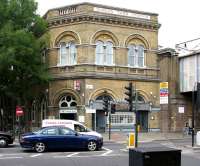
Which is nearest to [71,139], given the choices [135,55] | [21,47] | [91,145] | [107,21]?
[91,145]

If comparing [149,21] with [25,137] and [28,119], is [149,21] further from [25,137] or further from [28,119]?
[25,137]

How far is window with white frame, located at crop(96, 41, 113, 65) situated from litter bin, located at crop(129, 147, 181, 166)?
119 feet

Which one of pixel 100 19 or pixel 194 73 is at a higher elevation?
pixel 100 19

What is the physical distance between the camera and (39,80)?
1601 inches

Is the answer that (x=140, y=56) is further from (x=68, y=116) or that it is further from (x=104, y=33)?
(x=68, y=116)

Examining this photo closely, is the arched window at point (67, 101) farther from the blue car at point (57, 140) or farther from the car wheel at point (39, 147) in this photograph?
the car wheel at point (39, 147)

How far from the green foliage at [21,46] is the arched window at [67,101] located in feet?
9.62

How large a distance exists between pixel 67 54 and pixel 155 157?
37421 mm

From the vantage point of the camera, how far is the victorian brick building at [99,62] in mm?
42312

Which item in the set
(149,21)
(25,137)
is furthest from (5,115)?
(25,137)

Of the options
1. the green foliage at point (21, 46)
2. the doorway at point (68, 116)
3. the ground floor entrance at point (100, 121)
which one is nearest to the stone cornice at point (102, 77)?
the green foliage at point (21, 46)

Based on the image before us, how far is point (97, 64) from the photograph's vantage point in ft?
141

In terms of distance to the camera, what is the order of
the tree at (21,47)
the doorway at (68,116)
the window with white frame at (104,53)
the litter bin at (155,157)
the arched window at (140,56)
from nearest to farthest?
the litter bin at (155,157) < the tree at (21,47) < the doorway at (68,116) < the window with white frame at (104,53) < the arched window at (140,56)

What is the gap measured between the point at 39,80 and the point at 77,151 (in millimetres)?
15890
